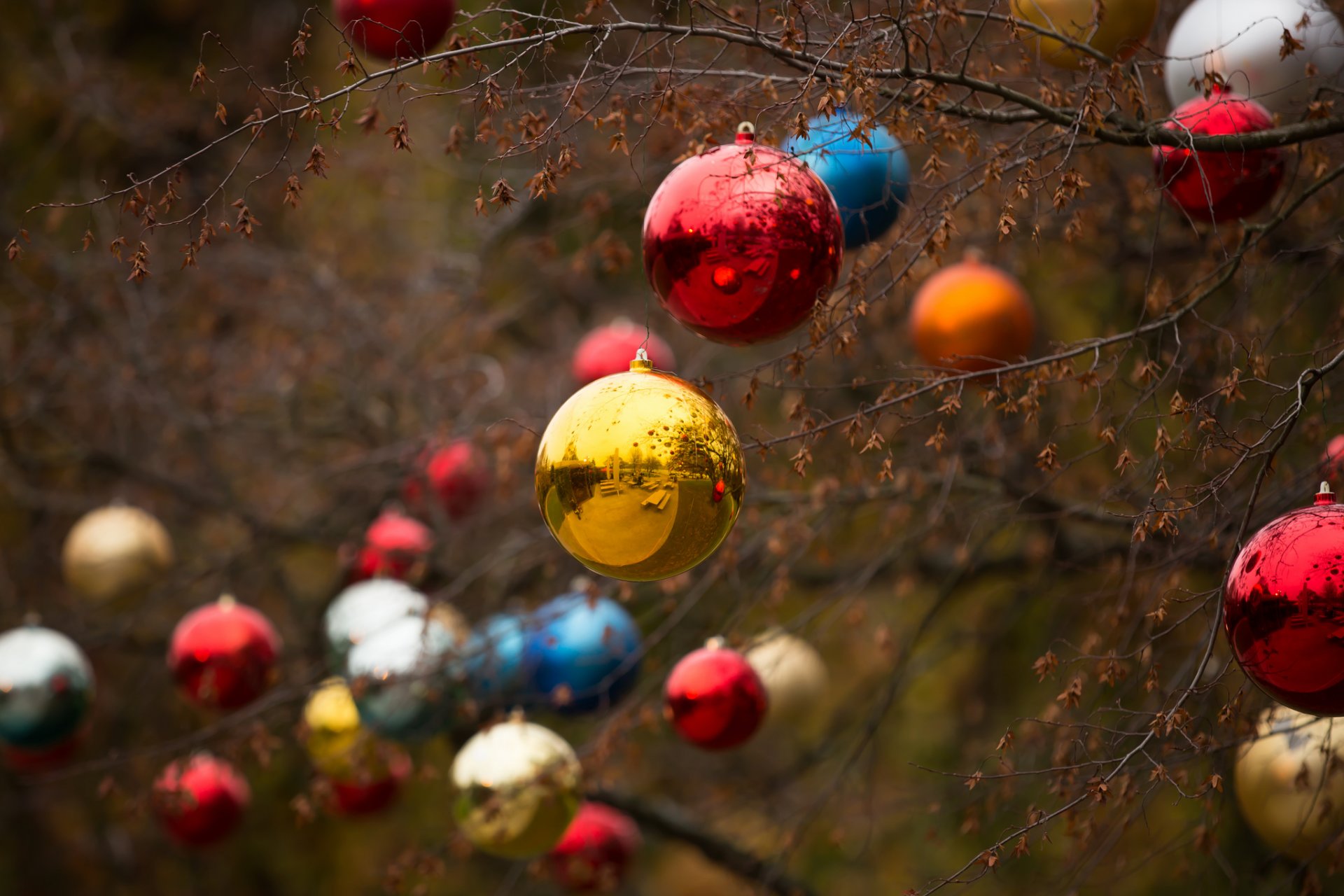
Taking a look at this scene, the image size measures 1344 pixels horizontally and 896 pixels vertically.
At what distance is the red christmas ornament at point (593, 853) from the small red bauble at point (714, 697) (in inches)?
71.6

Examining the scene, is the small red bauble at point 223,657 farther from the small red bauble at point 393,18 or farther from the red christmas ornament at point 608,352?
the small red bauble at point 393,18

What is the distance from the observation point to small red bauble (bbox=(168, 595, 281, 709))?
5.69 meters

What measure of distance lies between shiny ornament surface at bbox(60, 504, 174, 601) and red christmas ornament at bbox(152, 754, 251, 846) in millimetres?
Answer: 950

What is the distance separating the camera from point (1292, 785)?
13.2ft

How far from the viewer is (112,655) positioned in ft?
31.9

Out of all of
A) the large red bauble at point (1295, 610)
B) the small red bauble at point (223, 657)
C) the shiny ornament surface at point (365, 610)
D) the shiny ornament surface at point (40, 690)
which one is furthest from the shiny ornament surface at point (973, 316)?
the shiny ornament surface at point (40, 690)

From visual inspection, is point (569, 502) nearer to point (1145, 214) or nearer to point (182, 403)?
point (1145, 214)

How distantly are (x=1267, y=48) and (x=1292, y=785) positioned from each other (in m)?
2.16

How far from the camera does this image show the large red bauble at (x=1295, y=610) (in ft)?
9.19

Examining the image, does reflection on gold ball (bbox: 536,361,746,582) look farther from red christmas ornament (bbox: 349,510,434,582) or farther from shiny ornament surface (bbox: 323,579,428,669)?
red christmas ornament (bbox: 349,510,434,582)

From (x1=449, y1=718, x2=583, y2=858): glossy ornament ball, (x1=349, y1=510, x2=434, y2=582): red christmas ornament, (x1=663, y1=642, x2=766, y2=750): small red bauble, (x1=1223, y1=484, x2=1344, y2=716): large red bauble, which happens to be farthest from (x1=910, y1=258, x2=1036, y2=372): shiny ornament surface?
(x1=349, y1=510, x2=434, y2=582): red christmas ornament

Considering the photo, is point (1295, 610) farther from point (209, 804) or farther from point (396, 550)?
point (209, 804)

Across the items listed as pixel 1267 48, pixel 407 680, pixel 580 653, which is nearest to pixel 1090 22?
pixel 1267 48

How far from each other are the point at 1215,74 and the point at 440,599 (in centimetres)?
345
